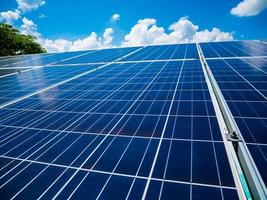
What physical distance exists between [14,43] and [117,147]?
1908 inches

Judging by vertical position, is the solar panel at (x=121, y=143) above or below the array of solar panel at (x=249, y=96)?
below

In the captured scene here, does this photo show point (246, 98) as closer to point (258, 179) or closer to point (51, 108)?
point (258, 179)

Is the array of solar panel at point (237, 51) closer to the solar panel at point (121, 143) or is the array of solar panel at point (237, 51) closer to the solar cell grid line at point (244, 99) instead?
the solar cell grid line at point (244, 99)

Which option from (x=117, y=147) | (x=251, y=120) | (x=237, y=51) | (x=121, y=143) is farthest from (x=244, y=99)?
(x=237, y=51)

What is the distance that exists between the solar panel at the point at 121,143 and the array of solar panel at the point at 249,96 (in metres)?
0.06

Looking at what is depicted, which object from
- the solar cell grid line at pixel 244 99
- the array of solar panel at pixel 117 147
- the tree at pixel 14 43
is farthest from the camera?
the tree at pixel 14 43

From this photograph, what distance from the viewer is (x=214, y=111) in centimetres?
523

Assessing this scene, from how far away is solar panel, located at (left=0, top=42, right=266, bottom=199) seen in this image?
10.4ft

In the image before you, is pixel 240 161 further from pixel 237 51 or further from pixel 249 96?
pixel 237 51

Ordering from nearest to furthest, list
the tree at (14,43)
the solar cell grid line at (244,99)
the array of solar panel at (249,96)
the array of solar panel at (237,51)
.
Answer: the array of solar panel at (249,96) < the solar cell grid line at (244,99) < the array of solar panel at (237,51) < the tree at (14,43)

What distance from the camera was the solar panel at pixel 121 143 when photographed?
317 cm

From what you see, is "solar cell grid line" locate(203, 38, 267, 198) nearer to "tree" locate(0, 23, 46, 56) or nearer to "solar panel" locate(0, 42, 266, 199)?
"solar panel" locate(0, 42, 266, 199)

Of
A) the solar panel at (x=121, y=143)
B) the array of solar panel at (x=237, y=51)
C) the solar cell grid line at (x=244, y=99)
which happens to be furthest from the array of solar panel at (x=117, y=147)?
the array of solar panel at (x=237, y=51)

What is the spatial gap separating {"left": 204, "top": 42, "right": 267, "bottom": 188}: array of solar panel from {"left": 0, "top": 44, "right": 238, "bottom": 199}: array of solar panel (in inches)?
22.0
